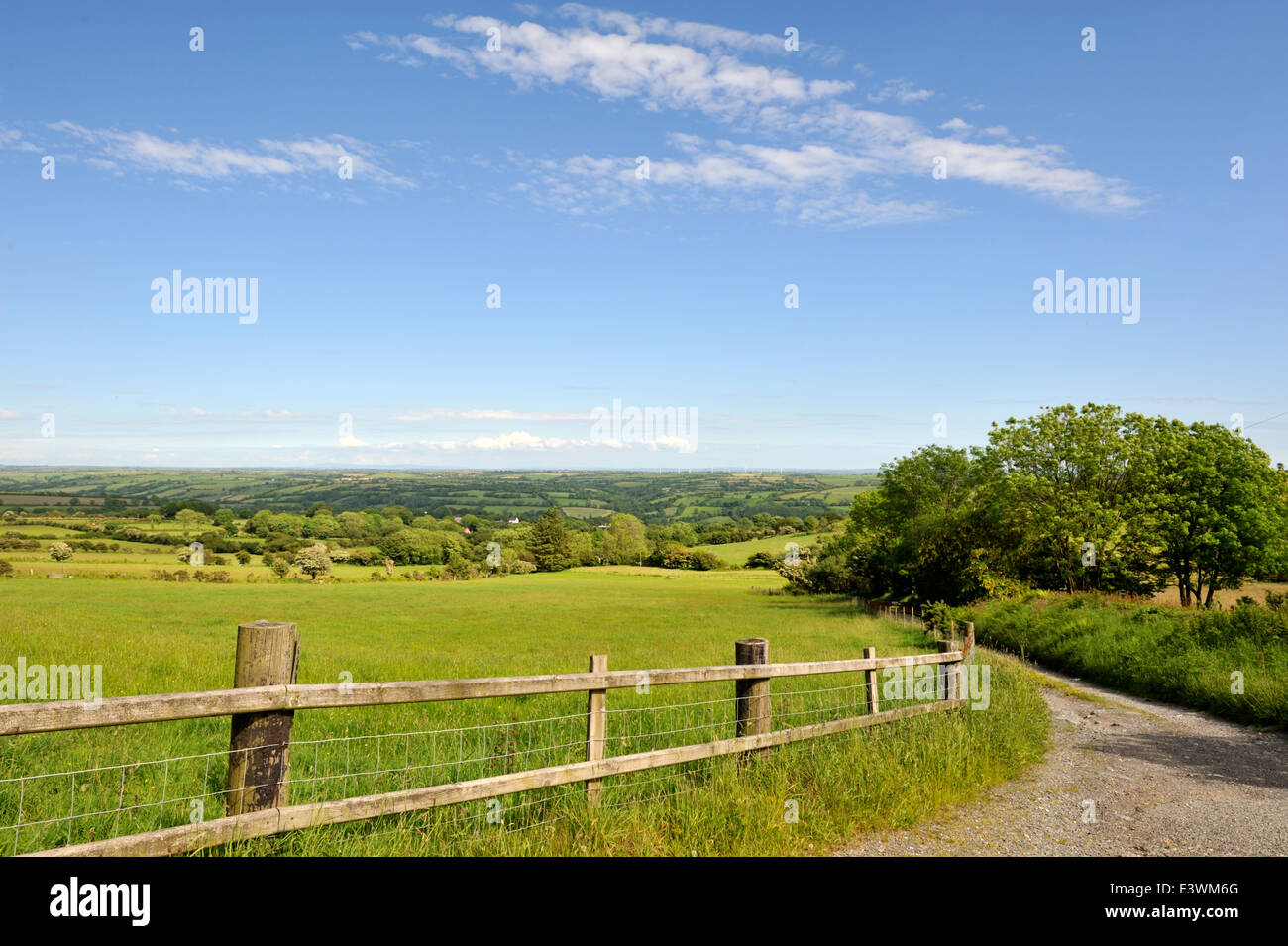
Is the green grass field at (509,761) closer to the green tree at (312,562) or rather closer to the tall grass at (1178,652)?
the tall grass at (1178,652)

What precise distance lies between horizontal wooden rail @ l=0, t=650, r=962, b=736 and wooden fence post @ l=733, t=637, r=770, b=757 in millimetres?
523

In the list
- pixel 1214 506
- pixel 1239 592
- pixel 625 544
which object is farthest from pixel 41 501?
pixel 1239 592

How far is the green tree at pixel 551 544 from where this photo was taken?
10519 cm

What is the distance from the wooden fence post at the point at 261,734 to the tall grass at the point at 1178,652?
47.4 feet

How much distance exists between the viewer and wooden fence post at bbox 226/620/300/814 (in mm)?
4184

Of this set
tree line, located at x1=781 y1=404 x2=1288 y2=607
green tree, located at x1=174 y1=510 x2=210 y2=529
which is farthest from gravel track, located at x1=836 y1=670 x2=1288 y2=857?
green tree, located at x1=174 y1=510 x2=210 y2=529

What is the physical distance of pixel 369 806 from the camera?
4430 millimetres

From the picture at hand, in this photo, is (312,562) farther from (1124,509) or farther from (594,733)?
(594,733)

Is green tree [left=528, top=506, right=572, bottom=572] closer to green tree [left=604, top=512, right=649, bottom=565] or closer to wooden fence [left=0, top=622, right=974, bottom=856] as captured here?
green tree [left=604, top=512, right=649, bottom=565]
